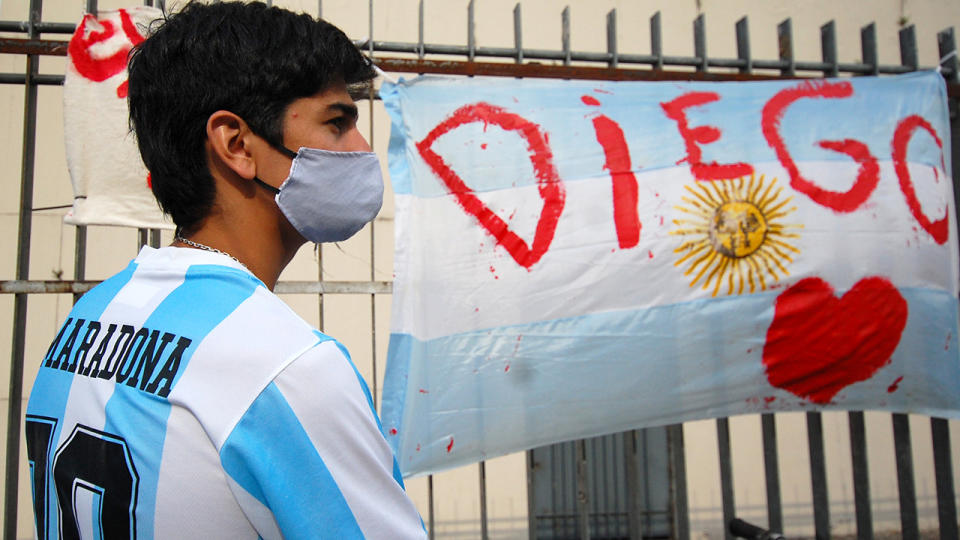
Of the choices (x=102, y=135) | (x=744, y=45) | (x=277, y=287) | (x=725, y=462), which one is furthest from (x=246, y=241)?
(x=744, y=45)

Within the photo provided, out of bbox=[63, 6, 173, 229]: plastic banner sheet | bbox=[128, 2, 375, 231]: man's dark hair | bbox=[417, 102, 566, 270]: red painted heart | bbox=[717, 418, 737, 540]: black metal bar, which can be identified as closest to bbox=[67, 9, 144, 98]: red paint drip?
bbox=[63, 6, 173, 229]: plastic banner sheet

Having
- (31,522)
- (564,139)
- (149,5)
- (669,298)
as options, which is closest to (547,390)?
(669,298)

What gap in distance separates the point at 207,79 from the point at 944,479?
3.32 m

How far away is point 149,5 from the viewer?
2.67 metres

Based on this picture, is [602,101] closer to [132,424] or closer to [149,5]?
[149,5]

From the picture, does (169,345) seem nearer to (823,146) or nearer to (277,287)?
(277,287)

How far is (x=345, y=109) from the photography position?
3.33 ft

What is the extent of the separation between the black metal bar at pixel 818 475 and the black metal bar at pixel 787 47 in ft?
4.83

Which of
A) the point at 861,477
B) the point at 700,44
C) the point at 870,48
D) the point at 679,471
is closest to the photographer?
the point at 679,471

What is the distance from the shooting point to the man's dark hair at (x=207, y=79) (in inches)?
35.9

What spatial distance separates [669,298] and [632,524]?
36.2 inches

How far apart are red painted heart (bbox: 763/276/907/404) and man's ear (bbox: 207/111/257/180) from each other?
2222mm

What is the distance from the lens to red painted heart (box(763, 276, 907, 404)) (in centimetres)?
260

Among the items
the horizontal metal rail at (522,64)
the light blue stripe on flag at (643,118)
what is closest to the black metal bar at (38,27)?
the horizontal metal rail at (522,64)
